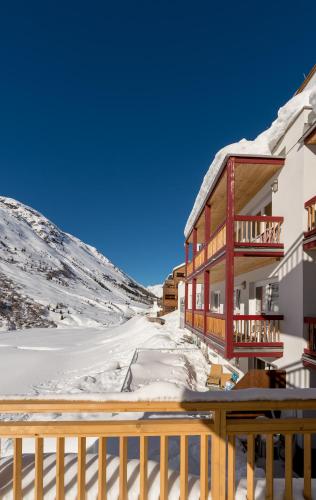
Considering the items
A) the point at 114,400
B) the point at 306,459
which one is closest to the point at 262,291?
the point at 306,459

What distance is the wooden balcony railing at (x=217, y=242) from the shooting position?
9656 millimetres

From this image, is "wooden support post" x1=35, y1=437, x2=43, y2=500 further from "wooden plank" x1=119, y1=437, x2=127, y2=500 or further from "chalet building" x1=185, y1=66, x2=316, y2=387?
"chalet building" x1=185, y1=66, x2=316, y2=387

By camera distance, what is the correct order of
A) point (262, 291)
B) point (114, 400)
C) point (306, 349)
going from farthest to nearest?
1. point (262, 291)
2. point (306, 349)
3. point (114, 400)

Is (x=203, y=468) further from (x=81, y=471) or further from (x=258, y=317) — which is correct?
(x=258, y=317)

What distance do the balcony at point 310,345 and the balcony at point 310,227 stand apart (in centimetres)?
186

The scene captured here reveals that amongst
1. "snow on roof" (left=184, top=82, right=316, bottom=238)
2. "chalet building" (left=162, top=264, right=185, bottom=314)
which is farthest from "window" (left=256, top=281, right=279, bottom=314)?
"chalet building" (left=162, top=264, right=185, bottom=314)

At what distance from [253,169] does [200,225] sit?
7.65 m

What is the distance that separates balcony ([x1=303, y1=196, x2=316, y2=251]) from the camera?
7.61m

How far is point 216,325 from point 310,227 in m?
4.41

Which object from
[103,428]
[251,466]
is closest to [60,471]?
[103,428]

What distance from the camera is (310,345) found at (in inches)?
302

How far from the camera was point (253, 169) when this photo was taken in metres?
10.1

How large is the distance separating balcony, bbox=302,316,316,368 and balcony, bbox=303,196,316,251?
1.86 m

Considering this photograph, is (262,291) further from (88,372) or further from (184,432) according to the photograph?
(88,372)
